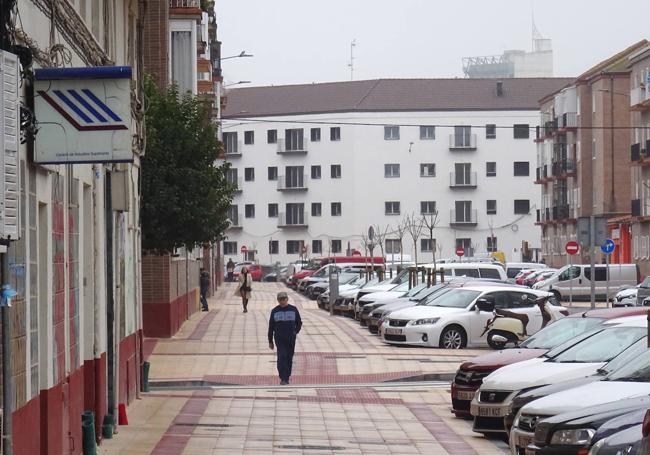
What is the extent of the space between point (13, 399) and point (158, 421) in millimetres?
8783

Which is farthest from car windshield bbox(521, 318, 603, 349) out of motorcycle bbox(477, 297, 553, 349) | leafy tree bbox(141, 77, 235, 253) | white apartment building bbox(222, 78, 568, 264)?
white apartment building bbox(222, 78, 568, 264)

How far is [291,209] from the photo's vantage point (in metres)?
122

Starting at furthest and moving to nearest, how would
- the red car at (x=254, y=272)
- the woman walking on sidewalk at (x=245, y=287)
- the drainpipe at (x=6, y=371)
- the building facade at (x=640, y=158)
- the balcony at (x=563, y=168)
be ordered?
the red car at (x=254, y=272) < the balcony at (x=563, y=168) < the building facade at (x=640, y=158) < the woman walking on sidewalk at (x=245, y=287) < the drainpipe at (x=6, y=371)

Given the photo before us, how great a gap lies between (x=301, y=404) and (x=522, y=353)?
371 centimetres

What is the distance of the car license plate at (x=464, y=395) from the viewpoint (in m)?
19.0

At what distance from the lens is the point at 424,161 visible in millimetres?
117500

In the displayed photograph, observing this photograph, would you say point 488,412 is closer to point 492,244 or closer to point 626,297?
point 626,297

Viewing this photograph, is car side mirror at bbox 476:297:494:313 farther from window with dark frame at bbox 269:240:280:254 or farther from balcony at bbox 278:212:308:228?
window with dark frame at bbox 269:240:280:254

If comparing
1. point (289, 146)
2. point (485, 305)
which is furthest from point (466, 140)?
point (485, 305)

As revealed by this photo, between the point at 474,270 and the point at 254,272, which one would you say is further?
the point at 254,272

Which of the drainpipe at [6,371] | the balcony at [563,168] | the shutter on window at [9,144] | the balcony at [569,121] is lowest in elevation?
the drainpipe at [6,371]

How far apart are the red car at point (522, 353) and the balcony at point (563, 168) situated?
8114 centimetres

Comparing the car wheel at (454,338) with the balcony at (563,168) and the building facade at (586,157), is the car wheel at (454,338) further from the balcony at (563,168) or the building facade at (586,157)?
the balcony at (563,168)

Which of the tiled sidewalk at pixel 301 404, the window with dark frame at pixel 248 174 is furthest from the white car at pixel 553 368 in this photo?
the window with dark frame at pixel 248 174
